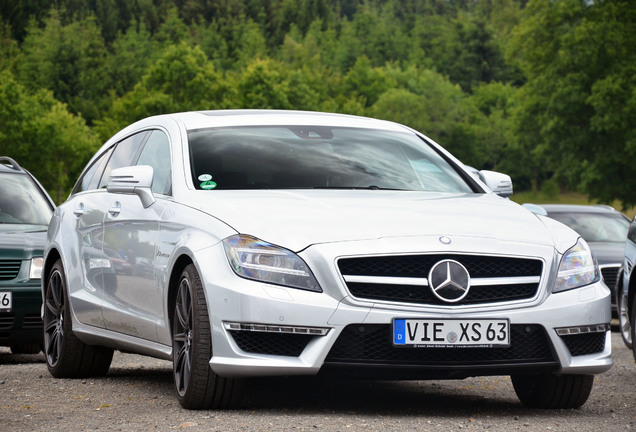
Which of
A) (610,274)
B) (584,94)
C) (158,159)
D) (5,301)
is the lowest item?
(584,94)

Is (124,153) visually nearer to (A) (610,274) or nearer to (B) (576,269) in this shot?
(B) (576,269)

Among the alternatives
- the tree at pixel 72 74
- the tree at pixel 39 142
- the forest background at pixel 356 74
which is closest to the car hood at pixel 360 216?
the forest background at pixel 356 74

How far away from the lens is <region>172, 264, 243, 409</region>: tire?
229 inches

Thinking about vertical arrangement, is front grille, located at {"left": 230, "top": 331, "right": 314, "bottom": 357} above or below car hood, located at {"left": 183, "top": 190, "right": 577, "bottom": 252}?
below

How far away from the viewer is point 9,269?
10273 millimetres

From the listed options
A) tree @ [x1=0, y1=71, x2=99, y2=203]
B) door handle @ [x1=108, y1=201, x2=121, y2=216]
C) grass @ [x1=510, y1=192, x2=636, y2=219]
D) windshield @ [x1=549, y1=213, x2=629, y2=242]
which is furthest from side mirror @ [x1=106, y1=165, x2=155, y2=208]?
grass @ [x1=510, y1=192, x2=636, y2=219]

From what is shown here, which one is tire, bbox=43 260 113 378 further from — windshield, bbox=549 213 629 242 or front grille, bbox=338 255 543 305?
windshield, bbox=549 213 629 242

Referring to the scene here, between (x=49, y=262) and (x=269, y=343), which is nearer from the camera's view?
(x=269, y=343)

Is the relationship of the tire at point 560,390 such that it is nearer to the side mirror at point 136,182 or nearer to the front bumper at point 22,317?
the side mirror at point 136,182

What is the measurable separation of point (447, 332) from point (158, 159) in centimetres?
258

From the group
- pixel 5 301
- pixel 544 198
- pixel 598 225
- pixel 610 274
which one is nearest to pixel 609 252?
pixel 610 274

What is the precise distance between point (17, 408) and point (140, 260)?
1073 mm

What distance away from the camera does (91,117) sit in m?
110

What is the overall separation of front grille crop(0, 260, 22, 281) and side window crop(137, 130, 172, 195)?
287cm
